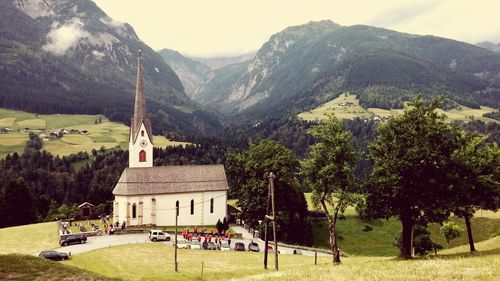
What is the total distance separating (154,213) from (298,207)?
3235 centimetres

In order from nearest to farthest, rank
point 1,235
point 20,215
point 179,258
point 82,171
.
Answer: point 179,258 → point 1,235 → point 20,215 → point 82,171

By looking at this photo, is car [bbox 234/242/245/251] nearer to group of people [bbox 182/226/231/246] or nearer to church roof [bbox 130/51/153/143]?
group of people [bbox 182/226/231/246]

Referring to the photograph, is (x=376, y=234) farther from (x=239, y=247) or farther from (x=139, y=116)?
(x=139, y=116)

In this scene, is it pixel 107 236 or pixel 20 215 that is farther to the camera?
pixel 20 215

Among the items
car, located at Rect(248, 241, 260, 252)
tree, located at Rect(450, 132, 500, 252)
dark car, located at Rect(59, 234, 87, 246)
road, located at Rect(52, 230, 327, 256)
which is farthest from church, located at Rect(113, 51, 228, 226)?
tree, located at Rect(450, 132, 500, 252)

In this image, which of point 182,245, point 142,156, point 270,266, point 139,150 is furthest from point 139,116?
point 270,266

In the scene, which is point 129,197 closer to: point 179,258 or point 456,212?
point 179,258

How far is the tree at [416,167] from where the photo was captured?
144ft

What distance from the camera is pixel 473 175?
4709 cm

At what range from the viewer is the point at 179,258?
200 ft

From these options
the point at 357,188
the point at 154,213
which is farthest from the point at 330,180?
the point at 154,213

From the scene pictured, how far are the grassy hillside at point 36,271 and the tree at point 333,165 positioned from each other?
27.0 meters

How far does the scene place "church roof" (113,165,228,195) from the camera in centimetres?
9094

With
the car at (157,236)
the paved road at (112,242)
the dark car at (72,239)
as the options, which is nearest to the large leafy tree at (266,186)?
the paved road at (112,242)
